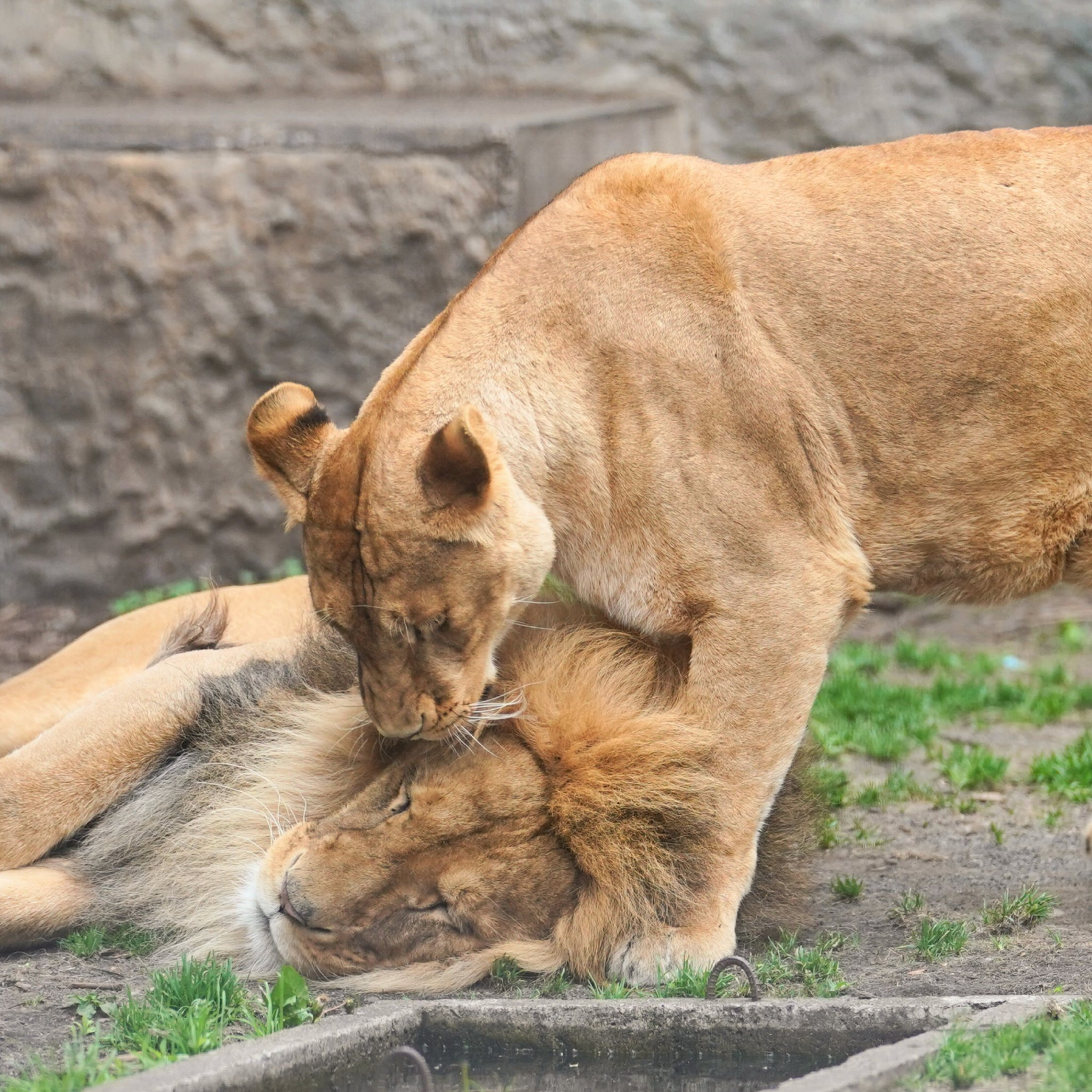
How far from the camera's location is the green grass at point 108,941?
3.73m

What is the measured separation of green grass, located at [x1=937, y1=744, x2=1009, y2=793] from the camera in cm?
549

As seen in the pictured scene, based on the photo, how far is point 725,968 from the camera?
10.7ft

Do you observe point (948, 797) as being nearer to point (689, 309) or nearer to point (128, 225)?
point (689, 309)

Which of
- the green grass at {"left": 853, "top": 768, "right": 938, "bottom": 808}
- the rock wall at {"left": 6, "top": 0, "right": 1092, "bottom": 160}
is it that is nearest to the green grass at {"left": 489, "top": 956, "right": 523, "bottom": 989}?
the green grass at {"left": 853, "top": 768, "right": 938, "bottom": 808}

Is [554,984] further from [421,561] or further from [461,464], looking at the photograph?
[461,464]

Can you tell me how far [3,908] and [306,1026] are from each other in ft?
3.51

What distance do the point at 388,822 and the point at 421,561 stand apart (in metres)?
0.55

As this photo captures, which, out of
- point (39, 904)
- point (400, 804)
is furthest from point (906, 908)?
point (39, 904)

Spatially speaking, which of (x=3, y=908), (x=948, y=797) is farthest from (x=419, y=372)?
(x=948, y=797)

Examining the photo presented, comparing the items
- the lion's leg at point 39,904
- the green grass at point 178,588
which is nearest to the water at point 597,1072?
the lion's leg at point 39,904

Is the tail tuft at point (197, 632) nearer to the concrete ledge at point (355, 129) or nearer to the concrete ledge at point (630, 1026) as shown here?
the concrete ledge at point (630, 1026)

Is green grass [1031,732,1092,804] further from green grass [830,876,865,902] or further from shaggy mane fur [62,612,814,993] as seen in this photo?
shaggy mane fur [62,612,814,993]

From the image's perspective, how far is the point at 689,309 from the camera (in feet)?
13.1

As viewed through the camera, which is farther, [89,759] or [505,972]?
[89,759]
